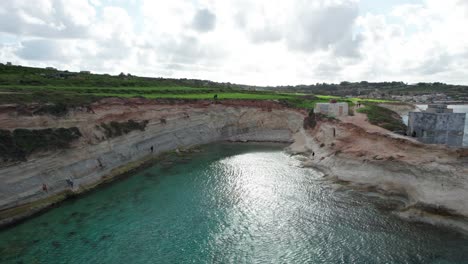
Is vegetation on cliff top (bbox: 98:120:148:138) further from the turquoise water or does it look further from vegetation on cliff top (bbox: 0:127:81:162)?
the turquoise water

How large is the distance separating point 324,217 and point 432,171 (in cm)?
810

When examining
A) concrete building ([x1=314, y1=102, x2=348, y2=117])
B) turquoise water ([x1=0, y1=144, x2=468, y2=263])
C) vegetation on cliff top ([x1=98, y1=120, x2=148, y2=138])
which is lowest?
turquoise water ([x1=0, y1=144, x2=468, y2=263])

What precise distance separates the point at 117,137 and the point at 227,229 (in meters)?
19.5

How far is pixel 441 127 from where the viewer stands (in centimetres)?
2775

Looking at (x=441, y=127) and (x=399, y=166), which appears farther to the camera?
(x=441, y=127)

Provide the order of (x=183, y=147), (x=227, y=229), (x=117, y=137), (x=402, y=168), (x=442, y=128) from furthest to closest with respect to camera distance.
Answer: (x=183, y=147) < (x=117, y=137) < (x=442, y=128) < (x=402, y=168) < (x=227, y=229)

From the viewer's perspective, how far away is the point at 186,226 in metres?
21.2

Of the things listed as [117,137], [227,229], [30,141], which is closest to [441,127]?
[227,229]

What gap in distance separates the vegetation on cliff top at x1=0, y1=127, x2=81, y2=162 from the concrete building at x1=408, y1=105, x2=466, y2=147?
30.7m

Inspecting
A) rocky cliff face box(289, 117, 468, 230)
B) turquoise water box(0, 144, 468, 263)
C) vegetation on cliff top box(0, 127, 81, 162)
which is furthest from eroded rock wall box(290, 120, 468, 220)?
vegetation on cliff top box(0, 127, 81, 162)

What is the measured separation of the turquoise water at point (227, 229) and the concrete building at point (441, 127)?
8.49m

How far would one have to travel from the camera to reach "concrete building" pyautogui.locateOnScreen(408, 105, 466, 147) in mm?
27203

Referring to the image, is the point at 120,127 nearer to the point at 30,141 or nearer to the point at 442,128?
the point at 30,141

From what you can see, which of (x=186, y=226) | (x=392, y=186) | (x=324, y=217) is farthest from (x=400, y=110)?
(x=186, y=226)
